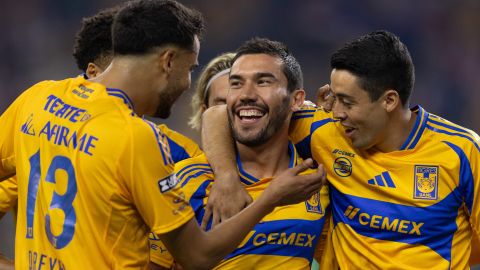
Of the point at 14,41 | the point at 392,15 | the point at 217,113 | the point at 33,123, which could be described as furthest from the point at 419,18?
the point at 33,123

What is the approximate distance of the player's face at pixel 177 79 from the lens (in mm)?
2795

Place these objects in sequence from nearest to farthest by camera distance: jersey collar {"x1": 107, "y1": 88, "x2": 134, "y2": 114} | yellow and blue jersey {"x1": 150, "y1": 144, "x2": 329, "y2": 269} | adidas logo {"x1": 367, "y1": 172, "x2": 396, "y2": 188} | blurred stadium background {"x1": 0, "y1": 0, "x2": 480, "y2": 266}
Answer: jersey collar {"x1": 107, "y1": 88, "x2": 134, "y2": 114} → yellow and blue jersey {"x1": 150, "y1": 144, "x2": 329, "y2": 269} → adidas logo {"x1": 367, "y1": 172, "x2": 396, "y2": 188} → blurred stadium background {"x1": 0, "y1": 0, "x2": 480, "y2": 266}

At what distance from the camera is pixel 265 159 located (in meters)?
3.64

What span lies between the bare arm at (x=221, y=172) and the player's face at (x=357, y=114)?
22.5 inches

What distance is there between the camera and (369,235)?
3.41 m

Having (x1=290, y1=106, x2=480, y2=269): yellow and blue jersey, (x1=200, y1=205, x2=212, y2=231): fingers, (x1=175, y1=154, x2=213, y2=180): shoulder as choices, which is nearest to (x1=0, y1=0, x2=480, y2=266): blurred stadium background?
(x1=175, y1=154, x2=213, y2=180): shoulder

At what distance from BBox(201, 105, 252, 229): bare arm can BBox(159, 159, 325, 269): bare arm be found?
0.33m

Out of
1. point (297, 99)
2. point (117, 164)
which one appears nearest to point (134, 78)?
point (117, 164)

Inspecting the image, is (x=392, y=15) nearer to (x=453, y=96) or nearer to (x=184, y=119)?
(x=453, y=96)

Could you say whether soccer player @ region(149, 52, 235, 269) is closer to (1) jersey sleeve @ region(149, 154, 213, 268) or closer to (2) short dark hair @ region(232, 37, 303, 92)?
(2) short dark hair @ region(232, 37, 303, 92)

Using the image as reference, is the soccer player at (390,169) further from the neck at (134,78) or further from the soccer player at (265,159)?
the neck at (134,78)

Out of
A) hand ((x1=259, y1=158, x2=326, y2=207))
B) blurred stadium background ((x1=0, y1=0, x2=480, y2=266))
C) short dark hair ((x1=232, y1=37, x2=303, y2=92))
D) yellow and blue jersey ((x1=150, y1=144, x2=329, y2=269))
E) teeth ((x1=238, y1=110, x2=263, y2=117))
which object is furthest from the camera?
blurred stadium background ((x1=0, y1=0, x2=480, y2=266))

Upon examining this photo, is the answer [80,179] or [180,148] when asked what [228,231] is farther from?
[180,148]

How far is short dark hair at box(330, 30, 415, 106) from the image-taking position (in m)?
3.48
